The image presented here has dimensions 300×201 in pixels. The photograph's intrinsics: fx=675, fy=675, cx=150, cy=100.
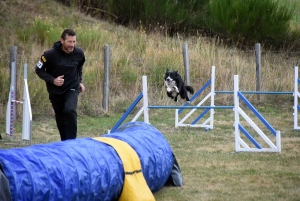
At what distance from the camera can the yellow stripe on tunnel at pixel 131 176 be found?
18.9ft

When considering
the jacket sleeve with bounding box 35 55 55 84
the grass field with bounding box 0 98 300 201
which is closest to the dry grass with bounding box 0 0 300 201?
the grass field with bounding box 0 98 300 201

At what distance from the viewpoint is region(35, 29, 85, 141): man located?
25.8 feet

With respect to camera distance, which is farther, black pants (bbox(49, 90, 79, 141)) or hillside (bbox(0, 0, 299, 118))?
hillside (bbox(0, 0, 299, 118))

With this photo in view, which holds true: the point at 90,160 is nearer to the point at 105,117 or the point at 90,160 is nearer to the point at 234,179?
the point at 234,179

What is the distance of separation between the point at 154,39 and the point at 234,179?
39.3ft

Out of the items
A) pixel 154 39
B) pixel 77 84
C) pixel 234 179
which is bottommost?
pixel 234 179

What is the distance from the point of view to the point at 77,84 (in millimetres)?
8031

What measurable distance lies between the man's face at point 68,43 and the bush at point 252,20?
12.8 metres

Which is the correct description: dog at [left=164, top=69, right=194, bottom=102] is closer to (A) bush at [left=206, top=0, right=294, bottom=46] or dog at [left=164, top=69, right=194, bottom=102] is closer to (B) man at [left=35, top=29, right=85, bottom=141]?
(B) man at [left=35, top=29, right=85, bottom=141]

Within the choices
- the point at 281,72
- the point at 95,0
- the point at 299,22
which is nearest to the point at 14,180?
the point at 281,72

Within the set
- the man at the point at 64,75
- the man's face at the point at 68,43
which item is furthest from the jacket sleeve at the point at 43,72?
the man's face at the point at 68,43

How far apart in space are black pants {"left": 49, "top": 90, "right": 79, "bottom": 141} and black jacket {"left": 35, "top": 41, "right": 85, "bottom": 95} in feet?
0.28

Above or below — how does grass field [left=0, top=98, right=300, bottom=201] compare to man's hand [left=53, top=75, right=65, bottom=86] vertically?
below

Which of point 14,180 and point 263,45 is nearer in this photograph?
point 14,180
